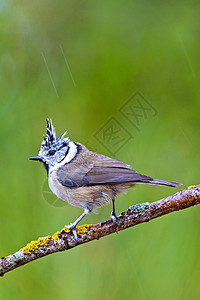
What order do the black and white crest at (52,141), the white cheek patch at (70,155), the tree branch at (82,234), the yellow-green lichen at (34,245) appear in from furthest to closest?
the white cheek patch at (70,155) → the black and white crest at (52,141) → the yellow-green lichen at (34,245) → the tree branch at (82,234)

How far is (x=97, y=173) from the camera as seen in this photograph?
2.67 m

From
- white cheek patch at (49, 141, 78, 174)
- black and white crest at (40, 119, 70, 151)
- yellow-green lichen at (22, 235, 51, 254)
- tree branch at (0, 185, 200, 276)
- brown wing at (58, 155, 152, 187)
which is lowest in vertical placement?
tree branch at (0, 185, 200, 276)

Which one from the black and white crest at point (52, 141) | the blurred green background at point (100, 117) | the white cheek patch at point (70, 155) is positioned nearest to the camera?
the blurred green background at point (100, 117)

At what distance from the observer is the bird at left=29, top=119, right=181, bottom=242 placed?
254 cm

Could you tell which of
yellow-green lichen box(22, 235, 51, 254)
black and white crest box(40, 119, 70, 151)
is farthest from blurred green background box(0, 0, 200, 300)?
yellow-green lichen box(22, 235, 51, 254)

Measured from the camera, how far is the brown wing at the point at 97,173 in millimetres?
2508

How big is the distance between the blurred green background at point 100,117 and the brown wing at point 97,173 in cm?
9

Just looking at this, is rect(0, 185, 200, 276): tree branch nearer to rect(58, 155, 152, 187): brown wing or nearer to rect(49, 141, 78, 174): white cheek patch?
rect(58, 155, 152, 187): brown wing

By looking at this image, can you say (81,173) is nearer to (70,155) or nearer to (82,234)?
(70,155)

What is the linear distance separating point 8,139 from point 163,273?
1.36m

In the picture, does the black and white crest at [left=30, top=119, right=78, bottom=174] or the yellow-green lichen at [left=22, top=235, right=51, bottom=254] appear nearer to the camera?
the yellow-green lichen at [left=22, top=235, right=51, bottom=254]

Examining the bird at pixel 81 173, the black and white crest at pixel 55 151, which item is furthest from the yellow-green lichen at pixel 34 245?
the black and white crest at pixel 55 151

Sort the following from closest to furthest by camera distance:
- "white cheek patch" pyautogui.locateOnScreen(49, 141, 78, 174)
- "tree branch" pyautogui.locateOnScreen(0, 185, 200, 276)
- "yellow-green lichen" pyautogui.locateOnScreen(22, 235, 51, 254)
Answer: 1. "tree branch" pyautogui.locateOnScreen(0, 185, 200, 276)
2. "yellow-green lichen" pyautogui.locateOnScreen(22, 235, 51, 254)
3. "white cheek patch" pyautogui.locateOnScreen(49, 141, 78, 174)

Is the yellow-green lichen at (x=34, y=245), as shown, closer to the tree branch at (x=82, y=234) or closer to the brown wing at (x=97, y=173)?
the tree branch at (x=82, y=234)
